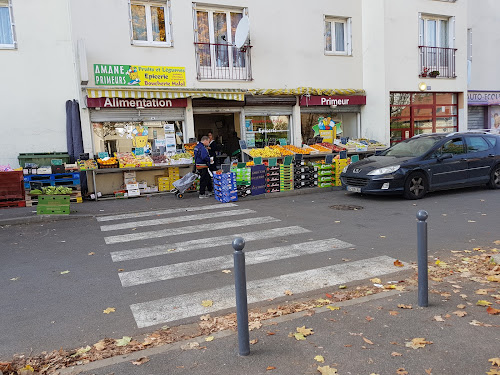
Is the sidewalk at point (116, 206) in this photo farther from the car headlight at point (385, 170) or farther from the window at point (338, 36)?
the window at point (338, 36)

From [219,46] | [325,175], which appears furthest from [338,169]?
[219,46]

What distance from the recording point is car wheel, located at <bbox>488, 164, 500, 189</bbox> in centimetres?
1250

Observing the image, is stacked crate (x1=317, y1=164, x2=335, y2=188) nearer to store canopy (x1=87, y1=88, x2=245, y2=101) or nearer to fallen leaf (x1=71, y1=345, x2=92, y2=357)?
store canopy (x1=87, y1=88, x2=245, y2=101)

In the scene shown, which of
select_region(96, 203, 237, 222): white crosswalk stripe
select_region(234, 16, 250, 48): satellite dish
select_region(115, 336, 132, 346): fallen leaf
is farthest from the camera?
select_region(234, 16, 250, 48): satellite dish

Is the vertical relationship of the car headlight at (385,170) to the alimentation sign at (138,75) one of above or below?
below

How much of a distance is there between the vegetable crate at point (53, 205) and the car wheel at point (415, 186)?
870 centimetres

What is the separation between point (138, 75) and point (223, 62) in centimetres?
310

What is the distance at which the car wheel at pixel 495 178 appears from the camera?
12.5m

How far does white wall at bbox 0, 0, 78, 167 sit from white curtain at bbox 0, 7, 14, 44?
0.29 meters

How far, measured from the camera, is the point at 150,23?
13586 millimetres

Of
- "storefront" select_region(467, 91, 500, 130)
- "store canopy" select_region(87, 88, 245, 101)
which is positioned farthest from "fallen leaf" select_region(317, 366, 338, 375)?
"storefront" select_region(467, 91, 500, 130)

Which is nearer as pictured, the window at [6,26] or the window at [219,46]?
the window at [6,26]

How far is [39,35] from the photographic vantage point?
12.5 m

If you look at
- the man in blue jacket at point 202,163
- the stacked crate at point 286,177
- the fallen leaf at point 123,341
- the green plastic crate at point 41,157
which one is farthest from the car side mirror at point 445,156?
the green plastic crate at point 41,157
